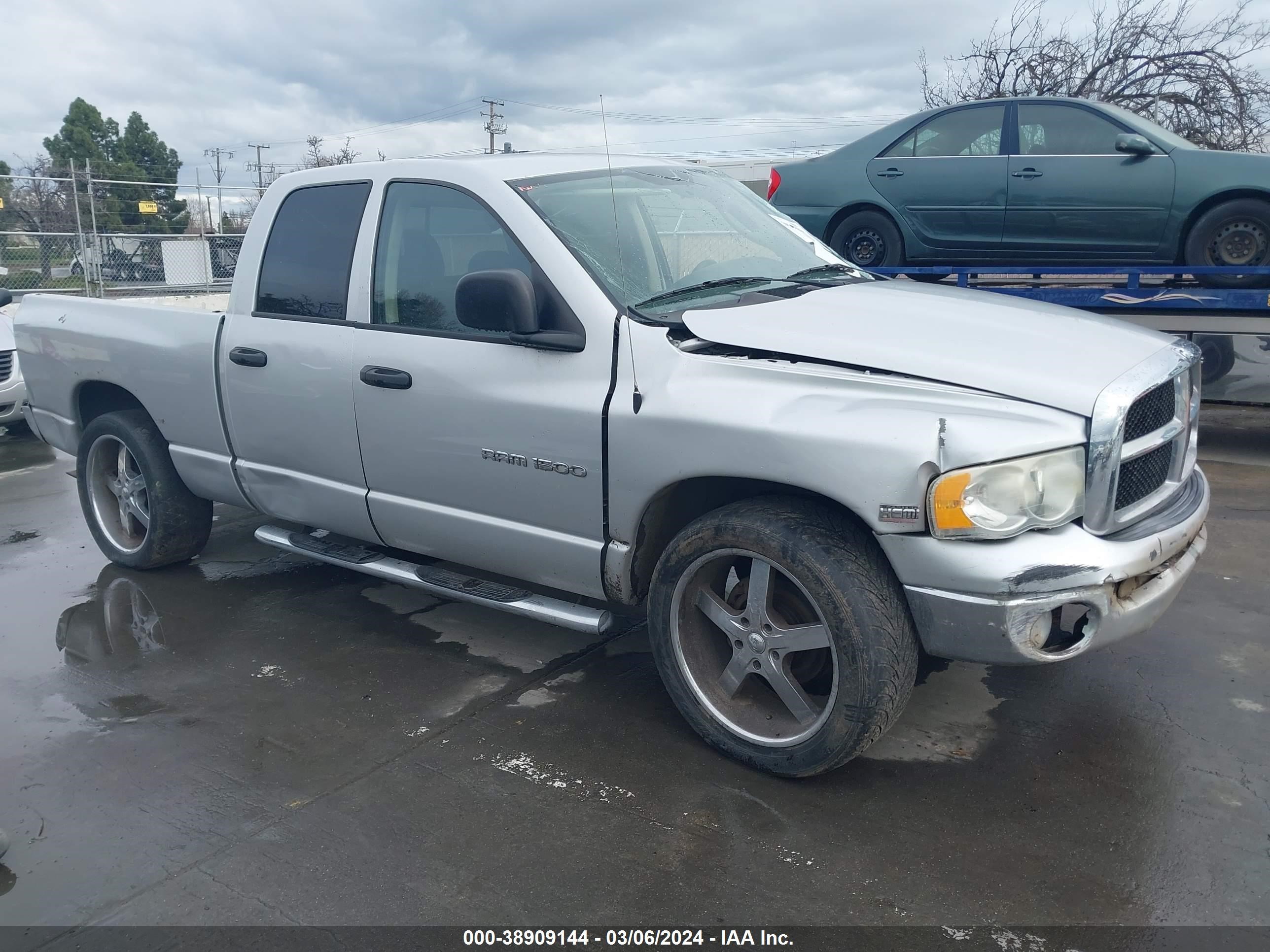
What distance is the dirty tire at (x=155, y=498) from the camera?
5.18m

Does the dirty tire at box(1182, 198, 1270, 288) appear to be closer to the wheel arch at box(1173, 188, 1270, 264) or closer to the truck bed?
the wheel arch at box(1173, 188, 1270, 264)

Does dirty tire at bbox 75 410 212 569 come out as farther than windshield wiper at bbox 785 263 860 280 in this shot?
Yes

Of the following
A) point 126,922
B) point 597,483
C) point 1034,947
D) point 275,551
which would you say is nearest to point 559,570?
point 597,483

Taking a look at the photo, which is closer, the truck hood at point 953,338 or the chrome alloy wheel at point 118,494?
the truck hood at point 953,338

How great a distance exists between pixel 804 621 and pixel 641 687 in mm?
932

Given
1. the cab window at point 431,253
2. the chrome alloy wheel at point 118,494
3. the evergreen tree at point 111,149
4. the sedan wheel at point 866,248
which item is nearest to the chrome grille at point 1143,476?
the cab window at point 431,253

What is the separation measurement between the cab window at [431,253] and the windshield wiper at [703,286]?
485 millimetres

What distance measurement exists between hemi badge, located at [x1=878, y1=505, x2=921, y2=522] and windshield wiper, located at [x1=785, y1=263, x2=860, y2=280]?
1.42 meters

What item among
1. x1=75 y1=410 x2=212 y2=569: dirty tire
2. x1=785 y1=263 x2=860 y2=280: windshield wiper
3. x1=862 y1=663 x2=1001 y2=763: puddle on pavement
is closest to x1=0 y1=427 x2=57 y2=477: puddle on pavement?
x1=75 y1=410 x2=212 y2=569: dirty tire

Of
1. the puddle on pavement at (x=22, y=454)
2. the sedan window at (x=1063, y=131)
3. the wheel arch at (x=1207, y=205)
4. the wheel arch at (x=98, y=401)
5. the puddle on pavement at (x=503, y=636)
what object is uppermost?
the sedan window at (x=1063, y=131)

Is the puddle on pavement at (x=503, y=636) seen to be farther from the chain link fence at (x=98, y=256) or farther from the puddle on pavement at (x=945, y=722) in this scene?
the chain link fence at (x=98, y=256)

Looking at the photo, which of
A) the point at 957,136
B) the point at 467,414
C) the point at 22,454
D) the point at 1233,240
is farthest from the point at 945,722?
the point at 22,454

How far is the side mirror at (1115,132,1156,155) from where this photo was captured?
6.90 meters

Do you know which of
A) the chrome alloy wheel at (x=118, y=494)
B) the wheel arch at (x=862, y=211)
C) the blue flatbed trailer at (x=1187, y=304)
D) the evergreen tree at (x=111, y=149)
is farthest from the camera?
the evergreen tree at (x=111, y=149)
